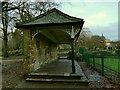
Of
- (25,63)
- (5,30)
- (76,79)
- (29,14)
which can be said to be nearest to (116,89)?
(76,79)

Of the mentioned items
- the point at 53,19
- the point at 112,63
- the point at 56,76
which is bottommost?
the point at 56,76

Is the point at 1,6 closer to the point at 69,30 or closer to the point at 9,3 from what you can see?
the point at 9,3

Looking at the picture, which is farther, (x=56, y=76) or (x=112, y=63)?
(x=112, y=63)

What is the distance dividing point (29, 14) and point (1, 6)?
7603mm

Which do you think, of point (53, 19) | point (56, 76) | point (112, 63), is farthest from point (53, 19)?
point (112, 63)

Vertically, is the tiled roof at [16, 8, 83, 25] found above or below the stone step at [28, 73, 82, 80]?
above

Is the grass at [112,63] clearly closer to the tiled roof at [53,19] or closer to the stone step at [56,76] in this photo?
the stone step at [56,76]

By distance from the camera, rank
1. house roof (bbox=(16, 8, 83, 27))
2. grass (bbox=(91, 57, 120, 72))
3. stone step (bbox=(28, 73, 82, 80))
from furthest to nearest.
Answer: house roof (bbox=(16, 8, 83, 27)), grass (bbox=(91, 57, 120, 72)), stone step (bbox=(28, 73, 82, 80))

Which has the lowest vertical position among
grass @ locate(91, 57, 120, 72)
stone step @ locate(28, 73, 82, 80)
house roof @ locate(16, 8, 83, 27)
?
stone step @ locate(28, 73, 82, 80)

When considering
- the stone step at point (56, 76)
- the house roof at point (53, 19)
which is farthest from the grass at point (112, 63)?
the house roof at point (53, 19)

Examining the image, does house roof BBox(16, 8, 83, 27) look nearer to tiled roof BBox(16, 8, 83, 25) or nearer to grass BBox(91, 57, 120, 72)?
tiled roof BBox(16, 8, 83, 25)

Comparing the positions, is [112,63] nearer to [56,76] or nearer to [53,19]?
[56,76]

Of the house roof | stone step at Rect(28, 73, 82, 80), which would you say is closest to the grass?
stone step at Rect(28, 73, 82, 80)

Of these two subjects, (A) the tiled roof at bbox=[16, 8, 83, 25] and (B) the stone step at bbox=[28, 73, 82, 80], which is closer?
(B) the stone step at bbox=[28, 73, 82, 80]
